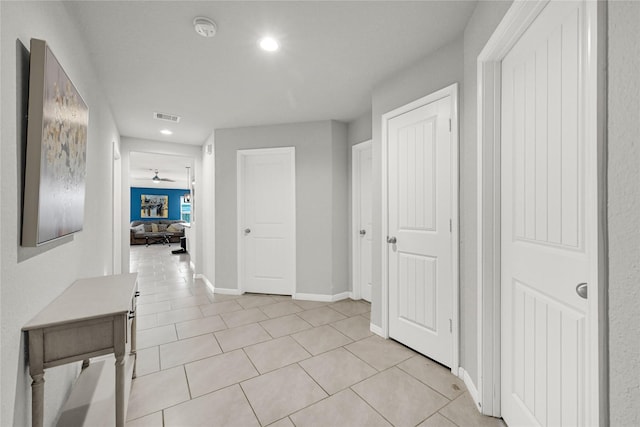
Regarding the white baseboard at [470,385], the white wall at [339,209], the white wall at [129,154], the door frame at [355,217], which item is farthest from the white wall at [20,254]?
the white wall at [129,154]

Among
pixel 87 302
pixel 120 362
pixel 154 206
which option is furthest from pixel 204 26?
pixel 154 206

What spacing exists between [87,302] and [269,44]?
1952 millimetres

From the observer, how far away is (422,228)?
2248 mm

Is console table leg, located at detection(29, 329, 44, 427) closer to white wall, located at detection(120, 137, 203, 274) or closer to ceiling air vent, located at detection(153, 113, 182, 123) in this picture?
ceiling air vent, located at detection(153, 113, 182, 123)

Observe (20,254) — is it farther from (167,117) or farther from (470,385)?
(167,117)

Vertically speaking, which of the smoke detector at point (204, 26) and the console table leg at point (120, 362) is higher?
the smoke detector at point (204, 26)

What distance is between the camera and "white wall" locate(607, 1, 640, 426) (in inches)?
26.8

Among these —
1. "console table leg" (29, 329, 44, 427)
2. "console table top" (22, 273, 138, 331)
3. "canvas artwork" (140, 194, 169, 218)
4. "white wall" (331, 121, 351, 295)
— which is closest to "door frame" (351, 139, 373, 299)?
"white wall" (331, 121, 351, 295)

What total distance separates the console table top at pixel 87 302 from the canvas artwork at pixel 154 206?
11.4 metres

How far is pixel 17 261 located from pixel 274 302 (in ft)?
9.54

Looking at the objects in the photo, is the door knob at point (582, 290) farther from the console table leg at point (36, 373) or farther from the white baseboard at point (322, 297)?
the white baseboard at point (322, 297)

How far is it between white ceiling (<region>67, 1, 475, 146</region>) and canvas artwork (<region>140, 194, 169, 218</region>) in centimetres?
970

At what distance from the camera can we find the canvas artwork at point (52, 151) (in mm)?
1047

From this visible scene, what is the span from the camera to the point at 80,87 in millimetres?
1844
